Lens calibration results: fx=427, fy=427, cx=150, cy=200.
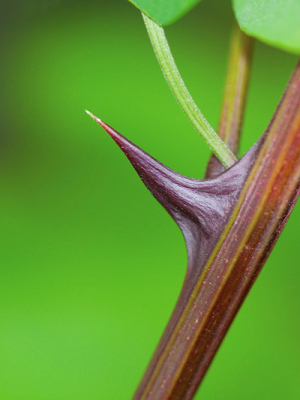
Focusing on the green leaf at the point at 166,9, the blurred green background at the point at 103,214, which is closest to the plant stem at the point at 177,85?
the green leaf at the point at 166,9

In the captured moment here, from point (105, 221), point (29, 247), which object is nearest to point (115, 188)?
point (105, 221)

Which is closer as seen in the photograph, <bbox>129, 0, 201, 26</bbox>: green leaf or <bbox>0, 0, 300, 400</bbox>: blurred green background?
<bbox>129, 0, 201, 26</bbox>: green leaf

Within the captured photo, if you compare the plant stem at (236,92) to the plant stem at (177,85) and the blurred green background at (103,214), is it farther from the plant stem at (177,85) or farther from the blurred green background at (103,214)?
the blurred green background at (103,214)

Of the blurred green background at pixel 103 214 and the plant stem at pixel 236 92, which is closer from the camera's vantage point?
the plant stem at pixel 236 92

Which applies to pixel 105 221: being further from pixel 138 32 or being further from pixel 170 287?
pixel 138 32

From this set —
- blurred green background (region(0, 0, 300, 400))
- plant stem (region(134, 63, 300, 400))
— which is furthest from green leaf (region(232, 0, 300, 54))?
blurred green background (region(0, 0, 300, 400))

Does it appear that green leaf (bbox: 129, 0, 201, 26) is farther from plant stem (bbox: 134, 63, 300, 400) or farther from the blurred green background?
the blurred green background

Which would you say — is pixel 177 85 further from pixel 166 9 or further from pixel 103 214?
pixel 103 214
